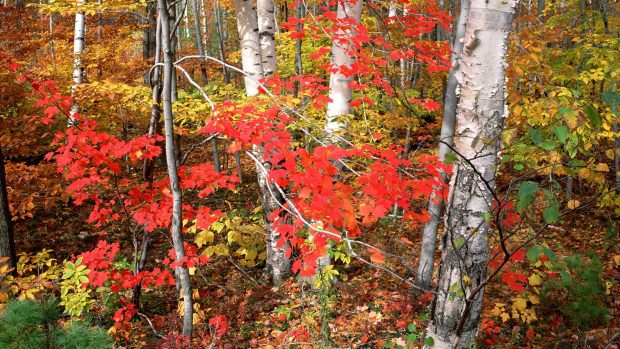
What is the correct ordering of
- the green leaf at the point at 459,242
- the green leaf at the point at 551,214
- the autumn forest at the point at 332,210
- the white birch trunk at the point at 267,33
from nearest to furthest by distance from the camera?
1. the green leaf at the point at 551,214
2. the green leaf at the point at 459,242
3. the autumn forest at the point at 332,210
4. the white birch trunk at the point at 267,33

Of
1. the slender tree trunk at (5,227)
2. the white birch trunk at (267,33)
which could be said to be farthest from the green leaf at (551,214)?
the slender tree trunk at (5,227)

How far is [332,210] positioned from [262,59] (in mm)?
2839

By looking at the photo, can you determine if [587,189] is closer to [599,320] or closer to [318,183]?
[599,320]

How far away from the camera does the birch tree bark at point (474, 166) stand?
2.21 meters

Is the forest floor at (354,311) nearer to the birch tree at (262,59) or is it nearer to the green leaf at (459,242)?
the birch tree at (262,59)

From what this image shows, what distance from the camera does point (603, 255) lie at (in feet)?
20.3

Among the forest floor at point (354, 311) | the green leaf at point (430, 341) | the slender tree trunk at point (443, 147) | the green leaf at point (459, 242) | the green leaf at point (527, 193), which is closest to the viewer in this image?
the green leaf at point (527, 193)

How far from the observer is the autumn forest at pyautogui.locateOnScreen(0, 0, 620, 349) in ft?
7.49

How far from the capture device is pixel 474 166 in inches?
90.1

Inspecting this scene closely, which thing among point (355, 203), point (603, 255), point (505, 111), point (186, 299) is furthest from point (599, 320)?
point (186, 299)

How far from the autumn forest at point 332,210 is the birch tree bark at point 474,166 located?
1 cm

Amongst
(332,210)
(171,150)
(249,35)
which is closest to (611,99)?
(332,210)

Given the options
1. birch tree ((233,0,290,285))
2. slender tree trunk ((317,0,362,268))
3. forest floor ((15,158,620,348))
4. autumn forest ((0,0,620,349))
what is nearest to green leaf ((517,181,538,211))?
autumn forest ((0,0,620,349))

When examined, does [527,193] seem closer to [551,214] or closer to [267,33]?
[551,214]
